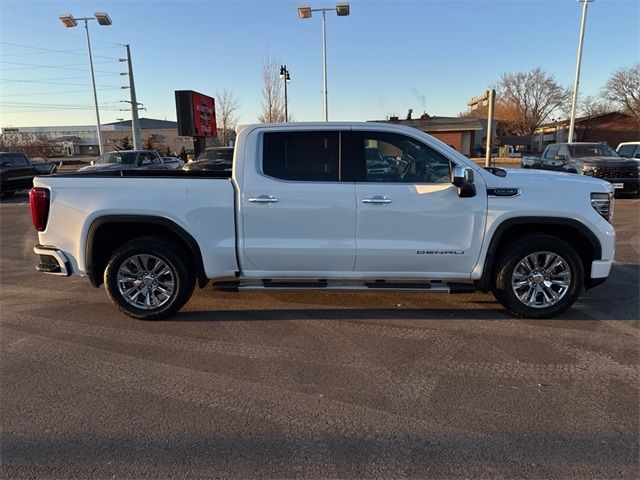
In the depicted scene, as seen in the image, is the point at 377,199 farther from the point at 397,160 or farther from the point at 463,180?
the point at 463,180

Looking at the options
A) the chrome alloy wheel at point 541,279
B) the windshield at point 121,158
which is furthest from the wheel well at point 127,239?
the windshield at point 121,158

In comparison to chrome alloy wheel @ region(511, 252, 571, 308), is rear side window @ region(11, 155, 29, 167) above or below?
above

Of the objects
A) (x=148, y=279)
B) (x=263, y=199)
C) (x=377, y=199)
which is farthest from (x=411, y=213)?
(x=148, y=279)

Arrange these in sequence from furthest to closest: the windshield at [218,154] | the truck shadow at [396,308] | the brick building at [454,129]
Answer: the brick building at [454,129], the windshield at [218,154], the truck shadow at [396,308]

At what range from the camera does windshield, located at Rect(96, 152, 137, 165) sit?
62.8 ft

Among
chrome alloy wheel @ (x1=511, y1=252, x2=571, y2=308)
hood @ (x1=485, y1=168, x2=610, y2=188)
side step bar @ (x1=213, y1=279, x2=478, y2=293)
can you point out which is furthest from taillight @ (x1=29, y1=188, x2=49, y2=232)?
chrome alloy wheel @ (x1=511, y1=252, x2=571, y2=308)

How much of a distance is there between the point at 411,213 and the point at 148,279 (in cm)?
275

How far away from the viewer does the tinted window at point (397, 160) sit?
4.39m

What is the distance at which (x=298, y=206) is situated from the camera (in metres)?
4.35

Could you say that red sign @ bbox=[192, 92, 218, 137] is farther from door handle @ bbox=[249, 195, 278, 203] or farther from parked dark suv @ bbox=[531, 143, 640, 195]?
door handle @ bbox=[249, 195, 278, 203]

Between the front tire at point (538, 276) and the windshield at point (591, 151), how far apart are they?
12739 millimetres

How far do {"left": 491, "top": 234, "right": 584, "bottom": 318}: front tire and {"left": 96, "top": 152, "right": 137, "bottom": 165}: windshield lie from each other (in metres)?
18.0

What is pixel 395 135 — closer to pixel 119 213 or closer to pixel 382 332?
pixel 382 332

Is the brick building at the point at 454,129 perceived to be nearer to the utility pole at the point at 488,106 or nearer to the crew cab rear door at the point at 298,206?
the utility pole at the point at 488,106
